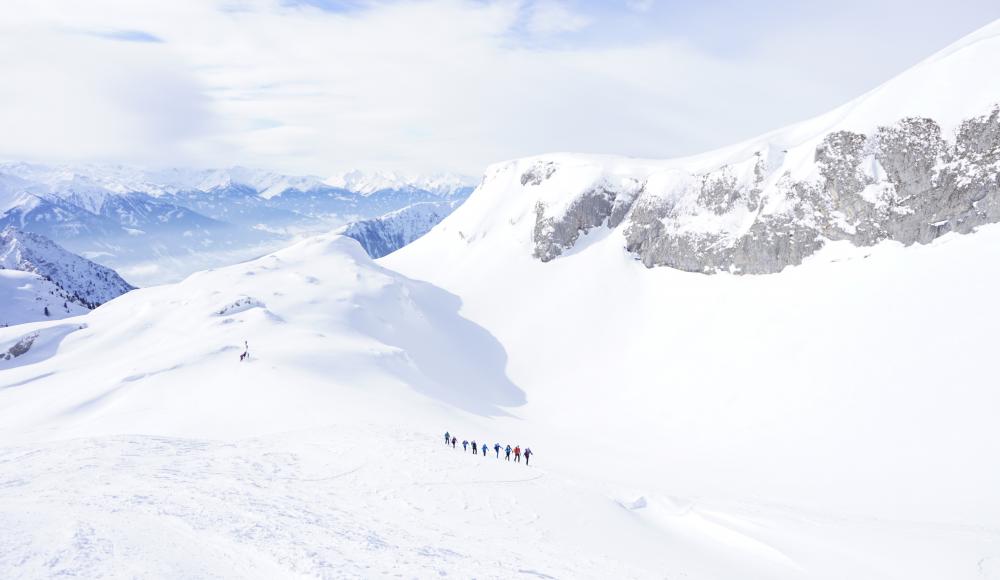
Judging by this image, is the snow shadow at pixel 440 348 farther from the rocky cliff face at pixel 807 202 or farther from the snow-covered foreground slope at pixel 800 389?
the rocky cliff face at pixel 807 202

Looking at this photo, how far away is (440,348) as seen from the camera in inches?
3378

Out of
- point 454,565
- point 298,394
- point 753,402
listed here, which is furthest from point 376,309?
point 454,565

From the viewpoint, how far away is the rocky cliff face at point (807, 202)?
67.2 metres

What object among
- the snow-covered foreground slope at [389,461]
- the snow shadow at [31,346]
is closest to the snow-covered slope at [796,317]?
the snow-covered foreground slope at [389,461]

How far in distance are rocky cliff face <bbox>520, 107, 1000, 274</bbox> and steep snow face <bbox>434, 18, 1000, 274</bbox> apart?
0.15 meters

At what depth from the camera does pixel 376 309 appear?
288 feet

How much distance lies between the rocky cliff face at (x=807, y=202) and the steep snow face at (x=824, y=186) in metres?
0.15

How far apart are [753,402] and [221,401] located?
5678cm

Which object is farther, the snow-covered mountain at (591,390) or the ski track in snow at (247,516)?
the snow-covered mountain at (591,390)

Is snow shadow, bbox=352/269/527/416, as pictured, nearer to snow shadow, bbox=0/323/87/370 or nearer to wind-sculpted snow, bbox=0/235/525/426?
wind-sculpted snow, bbox=0/235/525/426

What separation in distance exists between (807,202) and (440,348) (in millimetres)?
60949

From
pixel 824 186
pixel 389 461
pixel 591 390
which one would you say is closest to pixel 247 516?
pixel 389 461

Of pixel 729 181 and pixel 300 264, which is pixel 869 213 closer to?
pixel 729 181

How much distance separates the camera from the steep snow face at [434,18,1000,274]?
67.6 m
